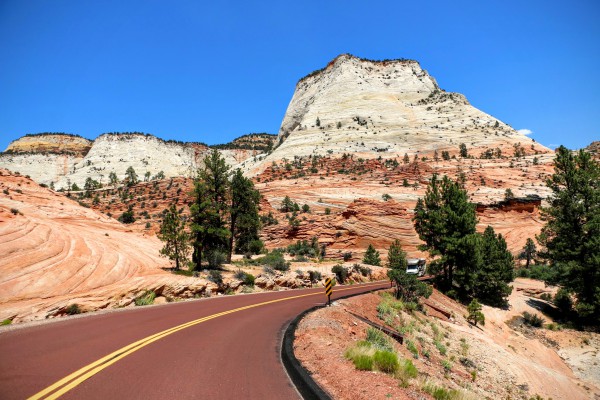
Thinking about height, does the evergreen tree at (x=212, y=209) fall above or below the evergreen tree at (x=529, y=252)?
above

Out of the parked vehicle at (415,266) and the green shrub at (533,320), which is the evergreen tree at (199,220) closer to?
the parked vehicle at (415,266)

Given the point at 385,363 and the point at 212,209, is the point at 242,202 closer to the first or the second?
the point at 212,209

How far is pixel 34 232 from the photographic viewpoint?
16453 mm

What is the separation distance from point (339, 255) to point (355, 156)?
47.4 metres

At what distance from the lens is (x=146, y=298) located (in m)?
15.6

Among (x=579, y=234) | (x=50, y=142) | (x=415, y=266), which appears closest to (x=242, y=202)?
(x=415, y=266)

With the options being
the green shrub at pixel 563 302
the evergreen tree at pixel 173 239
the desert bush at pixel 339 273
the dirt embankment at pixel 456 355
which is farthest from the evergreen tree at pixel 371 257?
the evergreen tree at pixel 173 239

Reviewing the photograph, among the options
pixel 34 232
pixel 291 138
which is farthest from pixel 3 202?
pixel 291 138

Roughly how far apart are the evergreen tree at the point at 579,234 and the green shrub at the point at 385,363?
27.6 m

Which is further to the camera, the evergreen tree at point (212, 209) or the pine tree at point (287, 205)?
the pine tree at point (287, 205)

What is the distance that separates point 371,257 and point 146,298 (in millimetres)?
31311

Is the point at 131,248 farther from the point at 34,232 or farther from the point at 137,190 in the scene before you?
the point at 137,190

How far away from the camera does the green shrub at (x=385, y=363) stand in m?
6.15

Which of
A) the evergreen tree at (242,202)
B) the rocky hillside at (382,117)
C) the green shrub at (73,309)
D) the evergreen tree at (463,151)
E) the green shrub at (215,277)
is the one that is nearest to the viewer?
the green shrub at (73,309)
